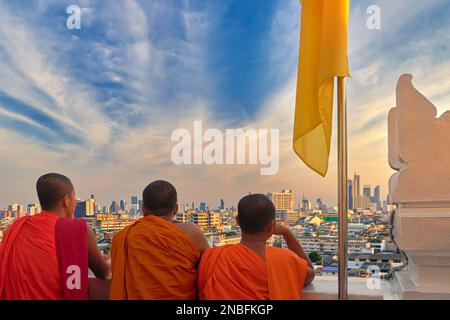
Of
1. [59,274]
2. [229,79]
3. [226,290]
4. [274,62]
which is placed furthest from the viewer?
[229,79]

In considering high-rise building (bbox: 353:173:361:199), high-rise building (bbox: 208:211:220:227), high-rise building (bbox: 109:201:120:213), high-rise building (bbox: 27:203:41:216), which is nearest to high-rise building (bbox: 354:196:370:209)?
high-rise building (bbox: 353:173:361:199)

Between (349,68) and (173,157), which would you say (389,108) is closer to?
(349,68)

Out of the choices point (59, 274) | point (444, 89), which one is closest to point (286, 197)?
point (444, 89)

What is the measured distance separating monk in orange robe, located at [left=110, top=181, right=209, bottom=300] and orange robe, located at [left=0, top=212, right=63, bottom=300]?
42 cm

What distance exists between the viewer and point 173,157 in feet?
10.5

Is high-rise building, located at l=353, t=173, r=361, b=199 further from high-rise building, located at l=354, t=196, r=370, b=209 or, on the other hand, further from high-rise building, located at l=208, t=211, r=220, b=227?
high-rise building, located at l=208, t=211, r=220, b=227

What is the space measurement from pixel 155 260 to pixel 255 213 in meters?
0.70

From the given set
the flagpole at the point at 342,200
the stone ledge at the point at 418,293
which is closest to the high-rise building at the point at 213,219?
the flagpole at the point at 342,200

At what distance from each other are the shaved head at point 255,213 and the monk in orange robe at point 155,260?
1.27 feet

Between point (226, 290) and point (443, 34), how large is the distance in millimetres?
3578

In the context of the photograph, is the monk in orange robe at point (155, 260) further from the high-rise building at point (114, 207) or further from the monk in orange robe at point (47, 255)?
the high-rise building at point (114, 207)

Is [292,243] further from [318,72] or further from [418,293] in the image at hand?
[318,72]

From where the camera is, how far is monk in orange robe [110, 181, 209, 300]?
2.70 metres

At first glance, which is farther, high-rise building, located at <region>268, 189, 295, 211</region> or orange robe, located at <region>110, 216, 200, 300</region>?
high-rise building, located at <region>268, 189, 295, 211</region>
